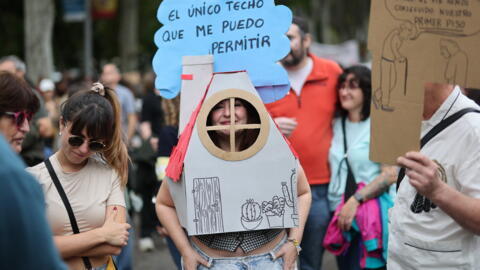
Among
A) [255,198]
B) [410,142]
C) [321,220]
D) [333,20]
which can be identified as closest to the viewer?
[410,142]

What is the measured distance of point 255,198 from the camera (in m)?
3.16

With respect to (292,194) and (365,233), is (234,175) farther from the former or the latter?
(365,233)

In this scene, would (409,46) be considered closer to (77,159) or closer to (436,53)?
(436,53)

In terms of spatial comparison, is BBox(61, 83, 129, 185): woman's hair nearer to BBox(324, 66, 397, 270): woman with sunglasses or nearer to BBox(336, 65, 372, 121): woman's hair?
BBox(324, 66, 397, 270): woman with sunglasses

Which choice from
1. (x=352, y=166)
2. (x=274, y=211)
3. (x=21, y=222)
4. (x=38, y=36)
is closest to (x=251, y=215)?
(x=274, y=211)

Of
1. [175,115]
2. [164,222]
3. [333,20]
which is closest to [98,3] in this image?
[175,115]

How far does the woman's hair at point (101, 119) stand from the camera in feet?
10.4

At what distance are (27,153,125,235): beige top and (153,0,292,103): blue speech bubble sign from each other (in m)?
0.49

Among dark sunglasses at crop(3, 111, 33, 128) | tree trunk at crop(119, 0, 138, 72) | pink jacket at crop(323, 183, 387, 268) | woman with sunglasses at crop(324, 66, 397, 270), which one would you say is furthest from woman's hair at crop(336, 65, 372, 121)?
tree trunk at crop(119, 0, 138, 72)

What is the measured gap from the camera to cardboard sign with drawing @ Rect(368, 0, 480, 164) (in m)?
2.82

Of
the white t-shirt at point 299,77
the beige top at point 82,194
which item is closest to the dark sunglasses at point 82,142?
the beige top at point 82,194

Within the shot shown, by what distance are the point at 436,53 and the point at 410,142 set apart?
0.36 meters

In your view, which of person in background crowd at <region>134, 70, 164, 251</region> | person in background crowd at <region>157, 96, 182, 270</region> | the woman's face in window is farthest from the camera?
person in background crowd at <region>134, 70, 164, 251</region>

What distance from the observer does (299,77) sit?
4961 millimetres
